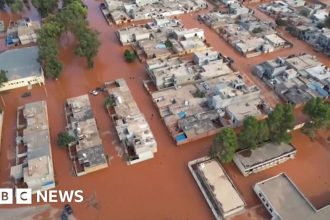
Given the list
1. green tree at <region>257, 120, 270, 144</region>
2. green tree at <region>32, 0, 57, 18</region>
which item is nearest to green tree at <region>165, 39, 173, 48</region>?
green tree at <region>257, 120, 270, 144</region>

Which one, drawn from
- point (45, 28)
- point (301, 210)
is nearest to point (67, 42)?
point (45, 28)

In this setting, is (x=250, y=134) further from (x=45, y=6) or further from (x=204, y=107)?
(x=45, y=6)

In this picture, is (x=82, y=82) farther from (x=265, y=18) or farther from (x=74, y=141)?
(x=265, y=18)

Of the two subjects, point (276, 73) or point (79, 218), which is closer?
point (79, 218)

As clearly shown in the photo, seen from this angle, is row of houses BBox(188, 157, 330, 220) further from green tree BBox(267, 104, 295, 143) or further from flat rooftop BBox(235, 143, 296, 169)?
green tree BBox(267, 104, 295, 143)

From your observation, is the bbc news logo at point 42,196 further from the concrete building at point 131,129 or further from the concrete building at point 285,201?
the concrete building at point 285,201

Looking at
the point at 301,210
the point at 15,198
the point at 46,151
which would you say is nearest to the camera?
the point at 301,210

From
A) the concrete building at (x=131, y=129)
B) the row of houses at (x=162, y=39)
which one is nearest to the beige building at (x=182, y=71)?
the row of houses at (x=162, y=39)
